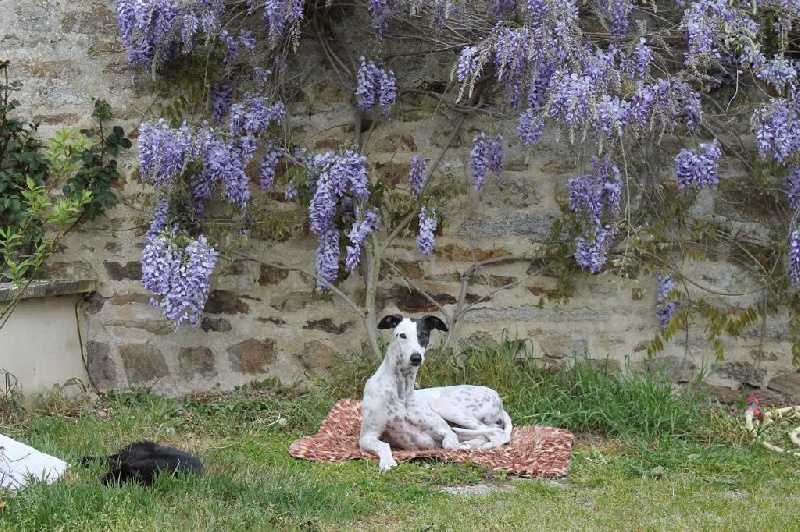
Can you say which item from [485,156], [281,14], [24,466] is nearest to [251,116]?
[281,14]

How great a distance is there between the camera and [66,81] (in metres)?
6.00

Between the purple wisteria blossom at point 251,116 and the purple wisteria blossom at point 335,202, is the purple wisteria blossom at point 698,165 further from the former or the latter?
the purple wisteria blossom at point 251,116

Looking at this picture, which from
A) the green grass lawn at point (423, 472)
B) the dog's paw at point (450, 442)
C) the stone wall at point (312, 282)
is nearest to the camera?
the green grass lawn at point (423, 472)

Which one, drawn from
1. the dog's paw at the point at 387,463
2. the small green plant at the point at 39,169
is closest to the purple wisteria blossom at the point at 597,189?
the dog's paw at the point at 387,463

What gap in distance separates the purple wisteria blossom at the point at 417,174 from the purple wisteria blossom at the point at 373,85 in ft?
1.16

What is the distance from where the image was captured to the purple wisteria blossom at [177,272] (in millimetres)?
5367

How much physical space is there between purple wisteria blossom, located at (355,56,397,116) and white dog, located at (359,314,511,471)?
158 centimetres

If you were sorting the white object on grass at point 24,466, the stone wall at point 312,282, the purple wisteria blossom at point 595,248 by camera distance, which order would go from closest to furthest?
the white object on grass at point 24,466, the purple wisteria blossom at point 595,248, the stone wall at point 312,282

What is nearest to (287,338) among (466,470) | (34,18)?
(466,470)

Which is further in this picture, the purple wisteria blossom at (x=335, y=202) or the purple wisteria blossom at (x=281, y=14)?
the purple wisteria blossom at (x=335, y=202)

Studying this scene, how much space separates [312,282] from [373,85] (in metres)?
1.16

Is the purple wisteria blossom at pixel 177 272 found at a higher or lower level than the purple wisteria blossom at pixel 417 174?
lower

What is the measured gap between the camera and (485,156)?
5547mm

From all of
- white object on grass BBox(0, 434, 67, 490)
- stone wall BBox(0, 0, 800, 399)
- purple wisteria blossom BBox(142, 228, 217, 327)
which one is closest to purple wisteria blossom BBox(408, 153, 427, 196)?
stone wall BBox(0, 0, 800, 399)
